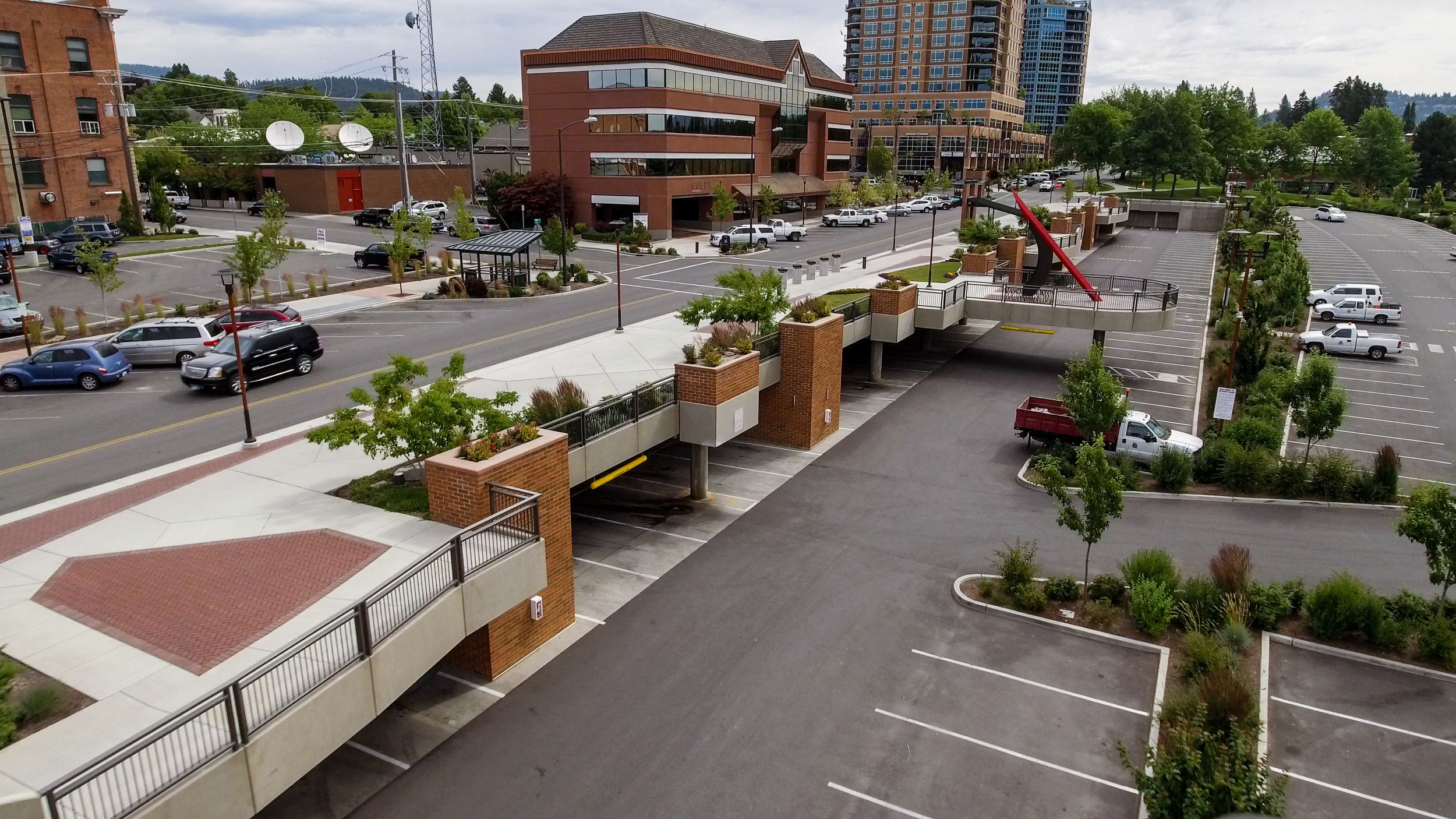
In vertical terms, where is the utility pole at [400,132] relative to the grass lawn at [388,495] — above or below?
above

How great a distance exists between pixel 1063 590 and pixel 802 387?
1023 cm

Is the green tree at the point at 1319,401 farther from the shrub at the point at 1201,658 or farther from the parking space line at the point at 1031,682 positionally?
the parking space line at the point at 1031,682

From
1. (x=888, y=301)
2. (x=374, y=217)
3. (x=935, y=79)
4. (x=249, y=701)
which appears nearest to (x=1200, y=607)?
(x=249, y=701)

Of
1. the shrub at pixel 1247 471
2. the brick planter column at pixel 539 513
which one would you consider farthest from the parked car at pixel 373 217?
the shrub at pixel 1247 471

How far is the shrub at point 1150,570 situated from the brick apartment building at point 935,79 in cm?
12075

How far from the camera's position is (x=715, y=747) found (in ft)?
42.1

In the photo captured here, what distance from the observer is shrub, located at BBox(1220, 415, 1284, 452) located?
24922 mm

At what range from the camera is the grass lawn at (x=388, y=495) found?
47.6ft

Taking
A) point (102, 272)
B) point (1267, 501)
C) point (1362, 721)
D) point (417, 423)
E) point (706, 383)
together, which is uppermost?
point (102, 272)

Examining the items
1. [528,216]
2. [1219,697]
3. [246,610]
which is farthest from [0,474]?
[528,216]

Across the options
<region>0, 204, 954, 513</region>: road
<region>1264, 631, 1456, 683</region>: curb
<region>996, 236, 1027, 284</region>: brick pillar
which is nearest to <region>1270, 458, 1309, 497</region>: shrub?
<region>1264, 631, 1456, 683</region>: curb

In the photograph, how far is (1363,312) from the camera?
4422cm

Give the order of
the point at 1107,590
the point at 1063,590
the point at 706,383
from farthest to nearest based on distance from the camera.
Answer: the point at 706,383, the point at 1063,590, the point at 1107,590

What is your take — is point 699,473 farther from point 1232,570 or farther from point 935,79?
point 935,79
